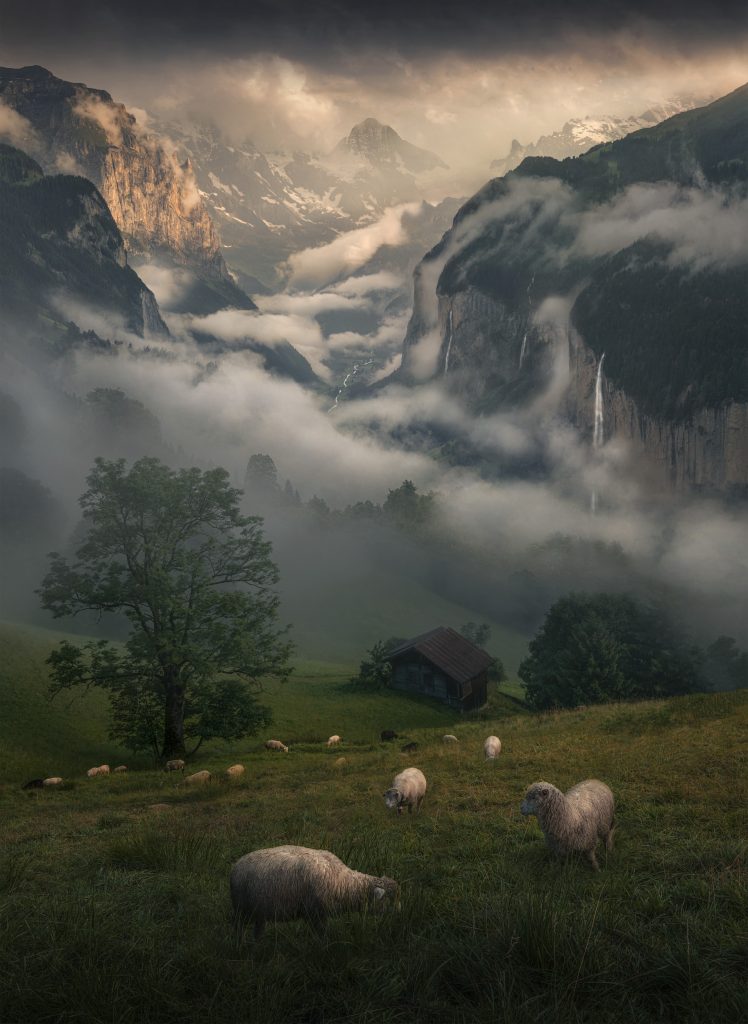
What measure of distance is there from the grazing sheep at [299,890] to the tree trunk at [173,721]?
85.6 ft

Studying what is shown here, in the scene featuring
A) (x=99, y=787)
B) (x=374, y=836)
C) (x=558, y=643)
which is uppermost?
(x=558, y=643)

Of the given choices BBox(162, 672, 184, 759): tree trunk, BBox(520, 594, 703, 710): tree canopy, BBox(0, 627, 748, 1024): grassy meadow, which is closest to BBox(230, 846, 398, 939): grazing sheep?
BBox(0, 627, 748, 1024): grassy meadow

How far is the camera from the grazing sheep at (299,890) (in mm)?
7551

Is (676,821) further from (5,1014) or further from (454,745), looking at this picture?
(454,745)

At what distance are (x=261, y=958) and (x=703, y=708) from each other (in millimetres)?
26095

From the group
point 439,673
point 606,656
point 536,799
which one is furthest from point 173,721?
point 439,673

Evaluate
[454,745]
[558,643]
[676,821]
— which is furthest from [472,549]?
[676,821]

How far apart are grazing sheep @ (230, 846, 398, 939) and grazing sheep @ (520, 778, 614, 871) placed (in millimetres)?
3626

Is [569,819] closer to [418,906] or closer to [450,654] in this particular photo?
[418,906]

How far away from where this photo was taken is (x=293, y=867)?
7.89 metres

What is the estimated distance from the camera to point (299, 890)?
7.73 metres

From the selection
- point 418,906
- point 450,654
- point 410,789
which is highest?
point 450,654

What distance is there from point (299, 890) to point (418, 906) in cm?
171

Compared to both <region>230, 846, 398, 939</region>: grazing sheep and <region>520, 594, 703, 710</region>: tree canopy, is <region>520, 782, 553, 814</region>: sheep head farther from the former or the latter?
<region>520, 594, 703, 710</region>: tree canopy
